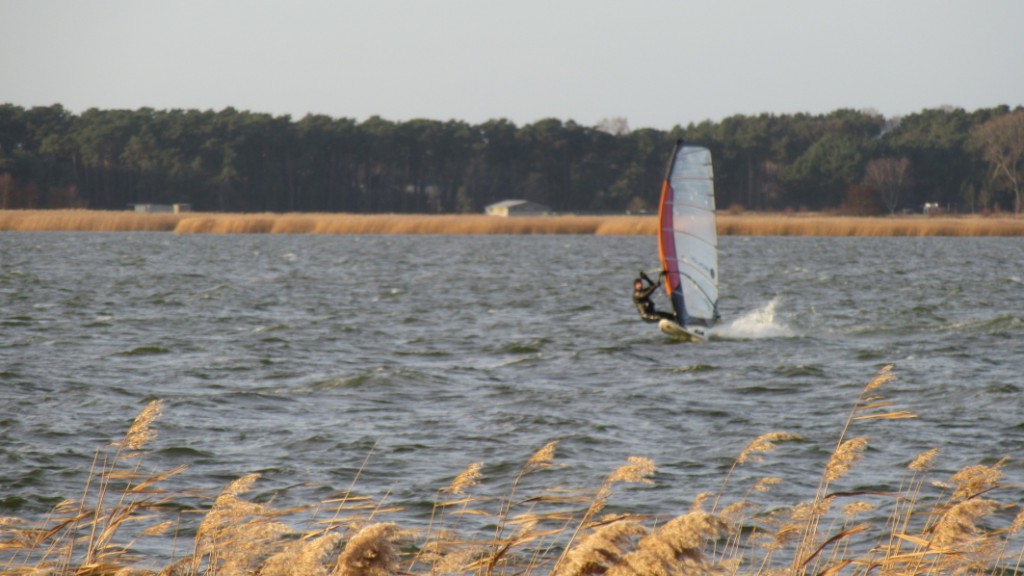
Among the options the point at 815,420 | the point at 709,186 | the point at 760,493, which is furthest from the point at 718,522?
the point at 709,186

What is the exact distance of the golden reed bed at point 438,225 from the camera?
219 ft

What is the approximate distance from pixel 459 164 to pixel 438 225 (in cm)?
3642

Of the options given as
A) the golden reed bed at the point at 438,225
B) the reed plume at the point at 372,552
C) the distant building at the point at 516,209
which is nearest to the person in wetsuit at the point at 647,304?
the reed plume at the point at 372,552

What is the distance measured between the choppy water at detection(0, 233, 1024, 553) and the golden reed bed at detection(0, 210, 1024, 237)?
3427cm

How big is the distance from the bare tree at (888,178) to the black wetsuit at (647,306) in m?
85.9

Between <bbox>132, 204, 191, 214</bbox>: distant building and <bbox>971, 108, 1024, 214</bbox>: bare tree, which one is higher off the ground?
<bbox>971, 108, 1024, 214</bbox>: bare tree

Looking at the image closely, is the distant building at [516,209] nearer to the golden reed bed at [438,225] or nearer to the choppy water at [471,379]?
the golden reed bed at [438,225]

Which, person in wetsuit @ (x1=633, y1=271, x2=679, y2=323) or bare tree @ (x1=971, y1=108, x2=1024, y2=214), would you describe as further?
bare tree @ (x1=971, y1=108, x2=1024, y2=214)

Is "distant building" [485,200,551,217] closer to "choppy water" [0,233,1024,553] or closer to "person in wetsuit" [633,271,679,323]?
"choppy water" [0,233,1024,553]

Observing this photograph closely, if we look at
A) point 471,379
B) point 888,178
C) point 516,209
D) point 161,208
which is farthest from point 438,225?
point 471,379

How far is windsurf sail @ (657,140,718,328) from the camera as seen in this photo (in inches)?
778

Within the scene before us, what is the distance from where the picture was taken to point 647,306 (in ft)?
64.5

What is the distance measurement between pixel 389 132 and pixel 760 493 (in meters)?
96.7

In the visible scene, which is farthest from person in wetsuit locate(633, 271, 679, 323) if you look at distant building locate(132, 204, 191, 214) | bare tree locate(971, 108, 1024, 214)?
bare tree locate(971, 108, 1024, 214)
